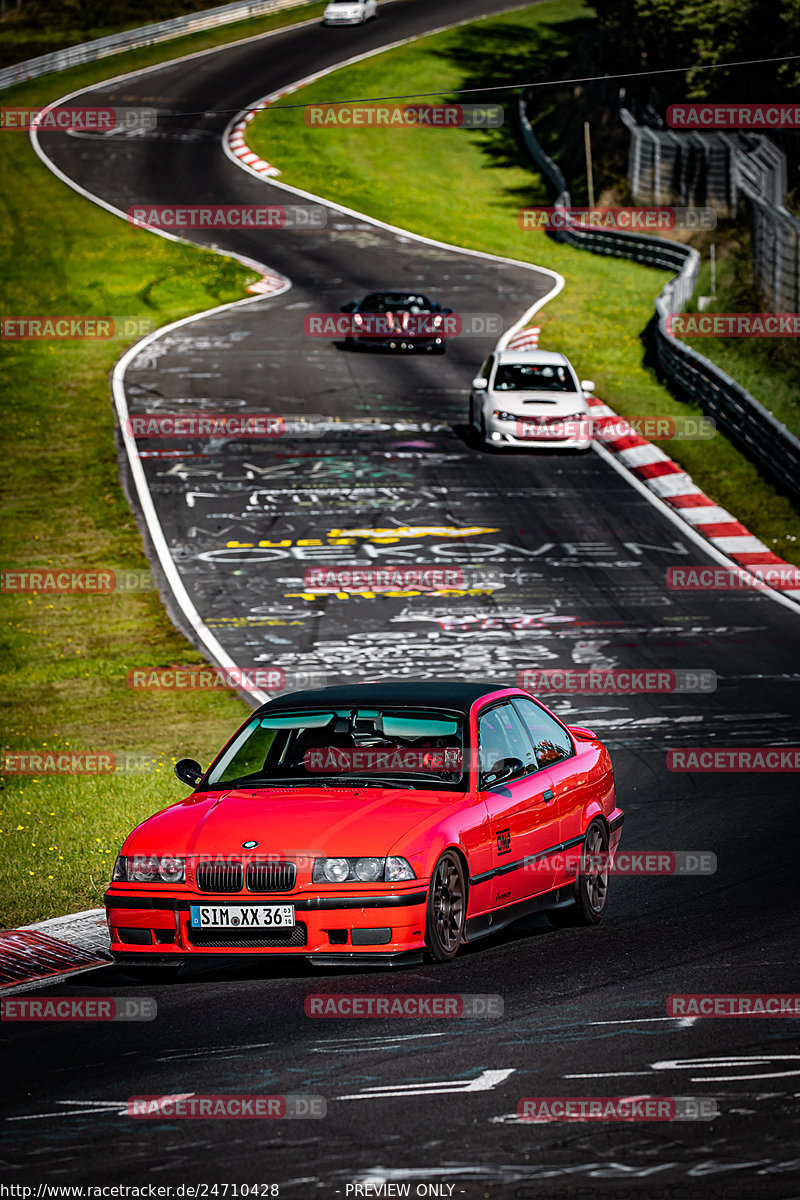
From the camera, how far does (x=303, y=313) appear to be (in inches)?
1550

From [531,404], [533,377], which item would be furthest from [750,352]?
[531,404]

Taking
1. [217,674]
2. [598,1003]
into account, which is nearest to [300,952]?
[598,1003]

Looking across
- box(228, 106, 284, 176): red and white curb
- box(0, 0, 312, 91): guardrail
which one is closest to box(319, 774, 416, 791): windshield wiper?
box(228, 106, 284, 176): red and white curb

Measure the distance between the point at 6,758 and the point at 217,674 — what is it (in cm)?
340

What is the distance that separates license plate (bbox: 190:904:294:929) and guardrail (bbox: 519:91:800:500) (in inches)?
716

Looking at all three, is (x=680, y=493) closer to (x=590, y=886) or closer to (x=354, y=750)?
(x=590, y=886)

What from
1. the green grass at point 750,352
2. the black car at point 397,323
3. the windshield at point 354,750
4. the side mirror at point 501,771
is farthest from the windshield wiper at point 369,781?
the black car at point 397,323

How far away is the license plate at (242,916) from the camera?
7.88 meters

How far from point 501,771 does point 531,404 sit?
65.2ft

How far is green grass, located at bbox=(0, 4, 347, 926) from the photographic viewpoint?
12.3 m

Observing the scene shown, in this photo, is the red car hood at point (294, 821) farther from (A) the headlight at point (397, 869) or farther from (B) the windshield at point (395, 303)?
(B) the windshield at point (395, 303)

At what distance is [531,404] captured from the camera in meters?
28.2

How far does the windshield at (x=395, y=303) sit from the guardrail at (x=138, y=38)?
36.8m

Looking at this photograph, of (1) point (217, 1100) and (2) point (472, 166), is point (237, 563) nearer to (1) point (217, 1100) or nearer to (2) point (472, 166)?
(1) point (217, 1100)
